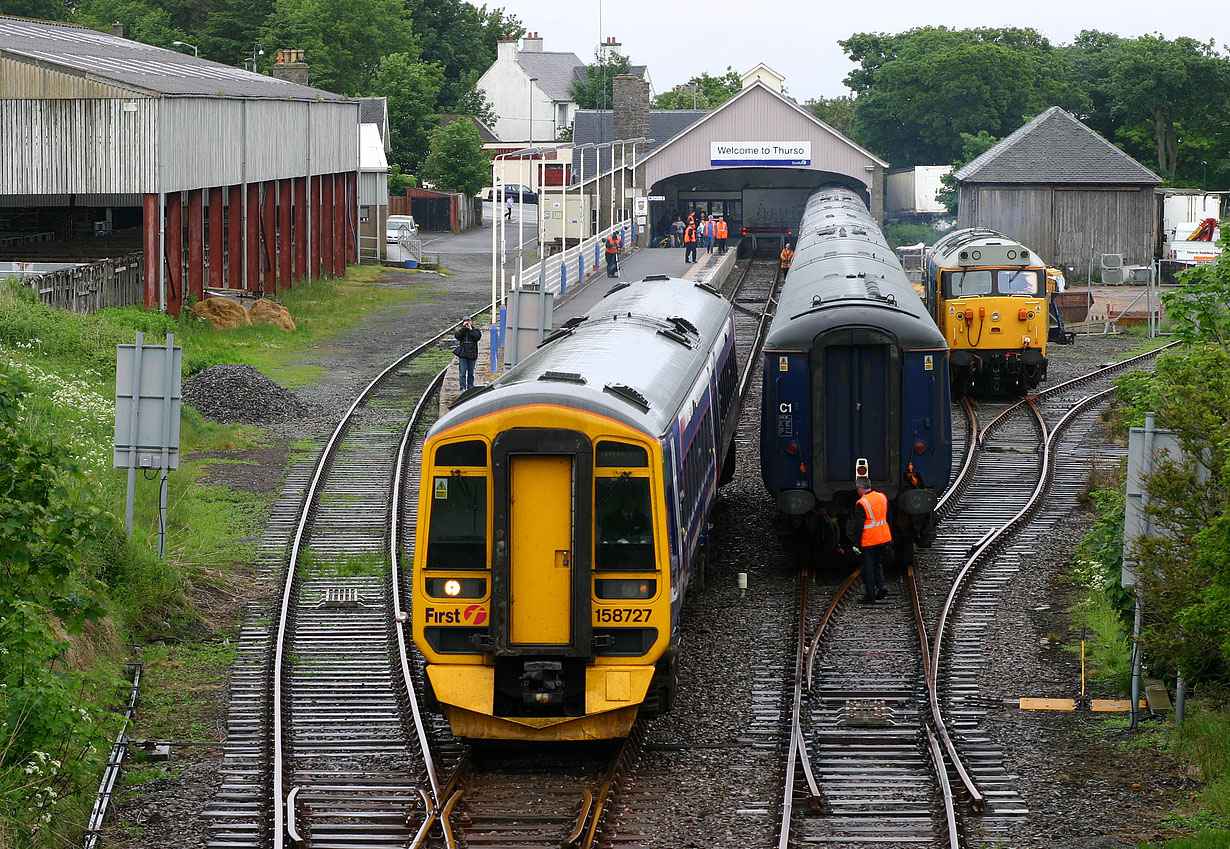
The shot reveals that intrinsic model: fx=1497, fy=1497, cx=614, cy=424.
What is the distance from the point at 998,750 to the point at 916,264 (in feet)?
127

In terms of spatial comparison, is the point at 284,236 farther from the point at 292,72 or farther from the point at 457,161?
the point at 457,161

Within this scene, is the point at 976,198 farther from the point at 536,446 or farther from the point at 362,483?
the point at 536,446

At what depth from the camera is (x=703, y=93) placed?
112750 mm

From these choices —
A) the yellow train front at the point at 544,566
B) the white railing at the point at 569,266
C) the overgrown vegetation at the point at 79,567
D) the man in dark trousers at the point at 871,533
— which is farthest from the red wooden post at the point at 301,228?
the yellow train front at the point at 544,566

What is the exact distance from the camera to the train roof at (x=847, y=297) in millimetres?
15820

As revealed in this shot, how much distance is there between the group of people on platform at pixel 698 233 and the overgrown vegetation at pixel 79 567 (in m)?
21.9

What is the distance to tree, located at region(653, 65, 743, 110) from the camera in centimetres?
10656

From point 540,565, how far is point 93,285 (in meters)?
21.2

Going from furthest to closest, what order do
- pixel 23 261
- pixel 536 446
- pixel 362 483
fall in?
pixel 23 261 < pixel 362 483 < pixel 536 446

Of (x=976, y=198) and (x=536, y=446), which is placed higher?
(x=976, y=198)

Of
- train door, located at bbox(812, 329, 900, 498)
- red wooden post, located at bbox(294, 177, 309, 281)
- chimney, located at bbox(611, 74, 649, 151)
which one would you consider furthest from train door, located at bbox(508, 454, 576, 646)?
chimney, located at bbox(611, 74, 649, 151)

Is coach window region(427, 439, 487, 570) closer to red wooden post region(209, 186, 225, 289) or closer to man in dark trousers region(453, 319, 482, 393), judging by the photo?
man in dark trousers region(453, 319, 482, 393)

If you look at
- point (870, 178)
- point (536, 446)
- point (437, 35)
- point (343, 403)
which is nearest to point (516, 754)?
point (536, 446)

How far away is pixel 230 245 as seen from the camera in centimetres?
3622
